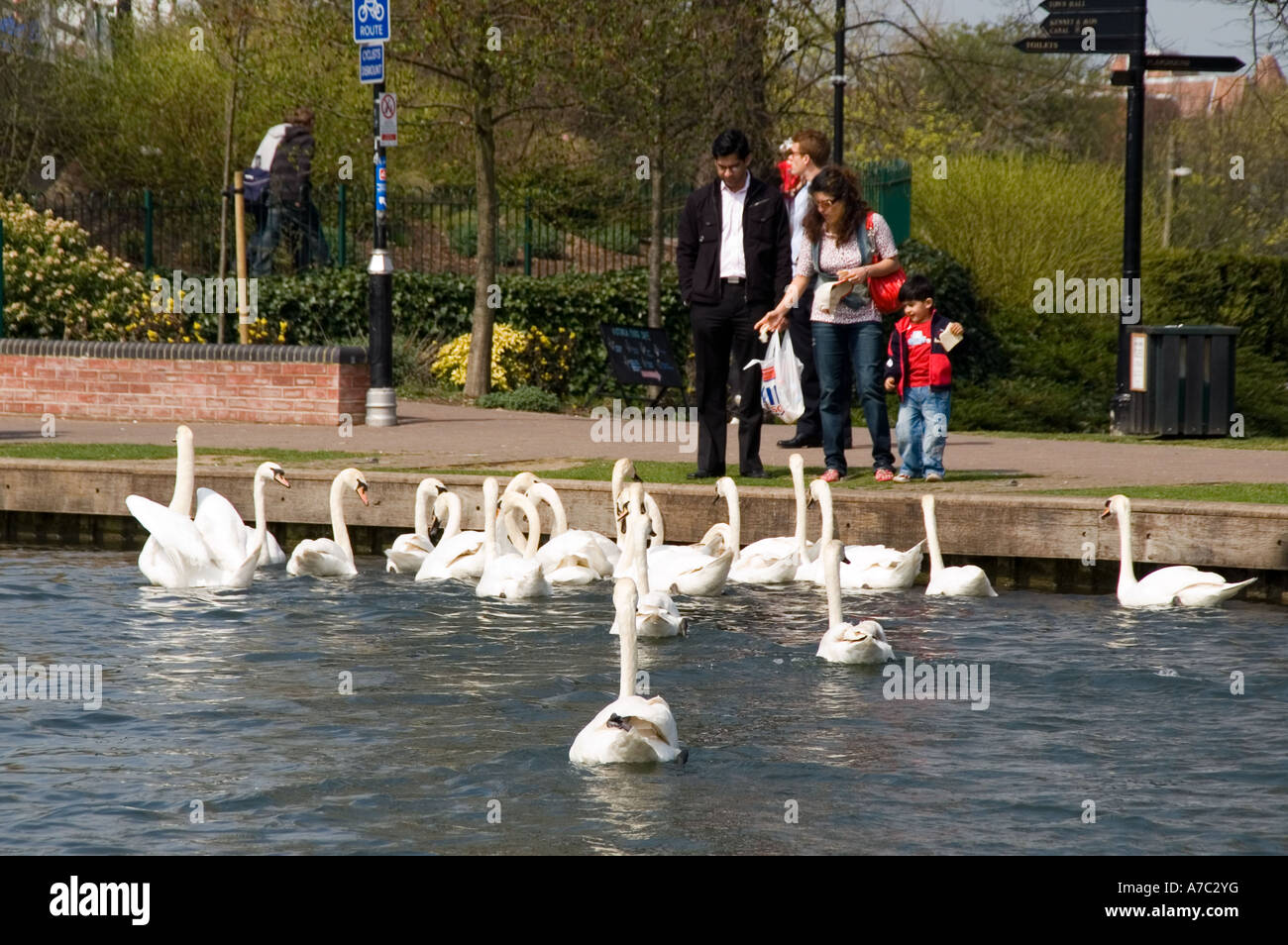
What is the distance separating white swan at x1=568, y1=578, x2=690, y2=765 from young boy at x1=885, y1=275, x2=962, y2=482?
17.8 feet

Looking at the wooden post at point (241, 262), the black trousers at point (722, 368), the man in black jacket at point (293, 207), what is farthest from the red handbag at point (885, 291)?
the man in black jacket at point (293, 207)

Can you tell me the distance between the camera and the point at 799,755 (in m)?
7.05

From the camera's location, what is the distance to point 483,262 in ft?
64.6

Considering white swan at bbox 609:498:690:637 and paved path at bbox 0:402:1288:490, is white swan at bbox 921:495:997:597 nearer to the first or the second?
paved path at bbox 0:402:1288:490

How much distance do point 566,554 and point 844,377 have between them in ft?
8.08

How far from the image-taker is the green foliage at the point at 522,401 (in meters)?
19.2

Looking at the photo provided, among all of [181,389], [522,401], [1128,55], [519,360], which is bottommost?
[522,401]

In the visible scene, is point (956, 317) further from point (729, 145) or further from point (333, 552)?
point (333, 552)

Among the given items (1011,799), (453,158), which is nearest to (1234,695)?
(1011,799)

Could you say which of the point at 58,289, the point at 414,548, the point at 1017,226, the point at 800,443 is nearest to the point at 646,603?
the point at 414,548

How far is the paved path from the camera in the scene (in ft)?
41.1

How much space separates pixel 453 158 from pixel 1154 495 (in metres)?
18.5
